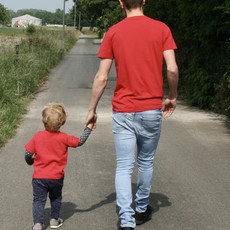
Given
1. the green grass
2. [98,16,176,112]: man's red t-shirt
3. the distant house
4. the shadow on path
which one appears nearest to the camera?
[98,16,176,112]: man's red t-shirt

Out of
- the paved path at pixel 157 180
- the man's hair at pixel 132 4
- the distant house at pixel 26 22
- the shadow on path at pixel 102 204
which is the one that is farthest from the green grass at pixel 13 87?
the distant house at pixel 26 22

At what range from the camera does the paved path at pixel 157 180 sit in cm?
457

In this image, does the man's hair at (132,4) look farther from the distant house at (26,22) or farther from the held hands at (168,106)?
the distant house at (26,22)

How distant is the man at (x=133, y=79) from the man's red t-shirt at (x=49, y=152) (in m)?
0.28

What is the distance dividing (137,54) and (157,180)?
227 centimetres

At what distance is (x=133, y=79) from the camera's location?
402cm

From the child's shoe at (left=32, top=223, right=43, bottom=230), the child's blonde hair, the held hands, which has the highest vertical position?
the held hands

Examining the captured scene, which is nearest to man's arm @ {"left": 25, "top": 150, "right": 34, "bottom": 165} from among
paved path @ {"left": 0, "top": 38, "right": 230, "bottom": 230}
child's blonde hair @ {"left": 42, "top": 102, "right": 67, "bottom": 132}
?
child's blonde hair @ {"left": 42, "top": 102, "right": 67, "bottom": 132}

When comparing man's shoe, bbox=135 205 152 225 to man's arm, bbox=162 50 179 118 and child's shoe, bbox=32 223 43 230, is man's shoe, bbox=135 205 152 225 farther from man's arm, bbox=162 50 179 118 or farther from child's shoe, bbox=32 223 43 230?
man's arm, bbox=162 50 179 118

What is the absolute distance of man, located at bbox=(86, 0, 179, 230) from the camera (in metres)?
4.00

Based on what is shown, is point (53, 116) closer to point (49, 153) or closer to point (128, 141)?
point (49, 153)

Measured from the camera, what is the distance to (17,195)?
205 inches

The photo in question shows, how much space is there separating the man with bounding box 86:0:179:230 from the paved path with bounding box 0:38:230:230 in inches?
28.1

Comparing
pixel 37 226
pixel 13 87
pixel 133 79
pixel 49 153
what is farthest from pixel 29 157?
pixel 13 87
